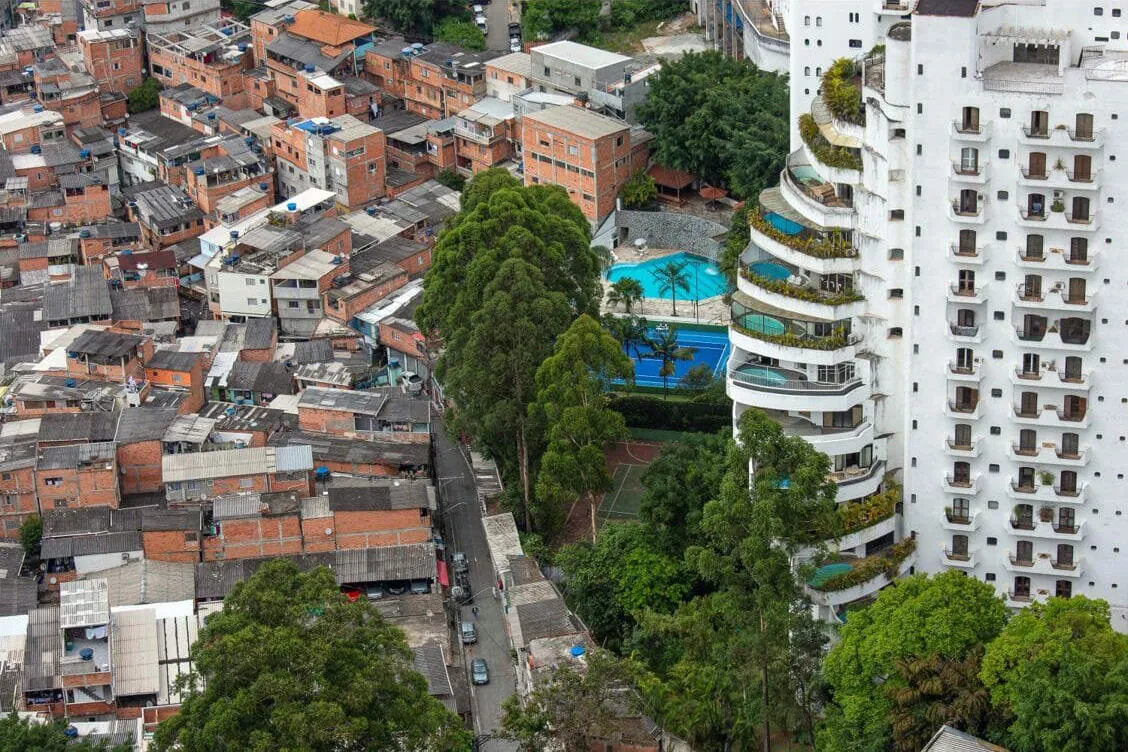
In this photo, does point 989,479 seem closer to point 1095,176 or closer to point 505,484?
point 1095,176

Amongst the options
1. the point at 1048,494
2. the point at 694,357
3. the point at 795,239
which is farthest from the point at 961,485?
the point at 694,357

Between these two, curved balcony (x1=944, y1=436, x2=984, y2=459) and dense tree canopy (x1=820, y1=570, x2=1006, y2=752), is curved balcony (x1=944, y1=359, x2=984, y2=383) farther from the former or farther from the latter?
dense tree canopy (x1=820, y1=570, x2=1006, y2=752)

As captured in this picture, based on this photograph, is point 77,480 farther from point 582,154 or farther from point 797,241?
point 582,154

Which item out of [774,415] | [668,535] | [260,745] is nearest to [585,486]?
[668,535]

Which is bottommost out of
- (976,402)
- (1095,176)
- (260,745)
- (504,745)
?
(504,745)

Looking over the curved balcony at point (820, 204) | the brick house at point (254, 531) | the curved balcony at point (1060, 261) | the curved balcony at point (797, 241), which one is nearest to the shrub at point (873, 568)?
the curved balcony at point (797, 241)

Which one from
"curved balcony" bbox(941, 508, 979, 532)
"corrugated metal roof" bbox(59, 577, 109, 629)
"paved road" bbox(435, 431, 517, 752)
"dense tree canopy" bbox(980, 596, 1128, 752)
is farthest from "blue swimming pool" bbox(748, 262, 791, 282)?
"corrugated metal roof" bbox(59, 577, 109, 629)

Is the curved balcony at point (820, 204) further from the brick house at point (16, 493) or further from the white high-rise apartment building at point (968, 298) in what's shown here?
the brick house at point (16, 493)
